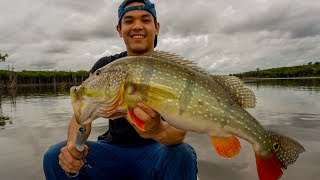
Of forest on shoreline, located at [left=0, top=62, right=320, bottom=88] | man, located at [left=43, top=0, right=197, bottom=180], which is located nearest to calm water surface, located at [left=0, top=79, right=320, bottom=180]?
man, located at [left=43, top=0, right=197, bottom=180]

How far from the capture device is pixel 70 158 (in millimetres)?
3885

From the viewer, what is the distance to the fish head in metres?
3.15

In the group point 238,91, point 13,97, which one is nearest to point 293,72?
point 13,97

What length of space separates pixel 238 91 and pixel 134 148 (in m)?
2.05

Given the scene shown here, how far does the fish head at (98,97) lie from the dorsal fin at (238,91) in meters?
1.06

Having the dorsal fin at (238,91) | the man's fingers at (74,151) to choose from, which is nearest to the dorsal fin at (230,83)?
the dorsal fin at (238,91)

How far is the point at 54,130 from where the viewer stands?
13.0m

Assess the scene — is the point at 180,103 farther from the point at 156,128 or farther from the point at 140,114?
the point at 156,128

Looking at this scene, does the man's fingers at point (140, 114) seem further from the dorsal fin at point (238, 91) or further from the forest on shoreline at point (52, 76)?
the forest on shoreline at point (52, 76)

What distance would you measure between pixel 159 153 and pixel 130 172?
69 centimetres

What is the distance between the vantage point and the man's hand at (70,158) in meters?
3.87

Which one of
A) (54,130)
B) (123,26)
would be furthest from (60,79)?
(123,26)

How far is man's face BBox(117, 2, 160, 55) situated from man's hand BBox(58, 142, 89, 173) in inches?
79.4

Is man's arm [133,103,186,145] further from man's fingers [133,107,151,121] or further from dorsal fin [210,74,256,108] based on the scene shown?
dorsal fin [210,74,256,108]
